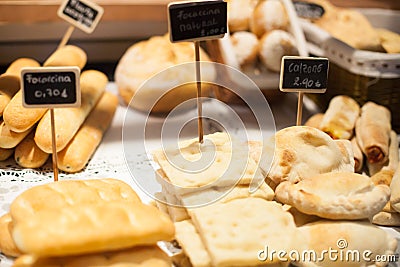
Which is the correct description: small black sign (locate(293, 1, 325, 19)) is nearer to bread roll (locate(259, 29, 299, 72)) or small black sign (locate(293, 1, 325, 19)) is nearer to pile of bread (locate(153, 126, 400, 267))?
bread roll (locate(259, 29, 299, 72))

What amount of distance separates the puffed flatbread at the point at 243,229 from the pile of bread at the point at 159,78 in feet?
3.17

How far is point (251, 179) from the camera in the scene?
1397mm

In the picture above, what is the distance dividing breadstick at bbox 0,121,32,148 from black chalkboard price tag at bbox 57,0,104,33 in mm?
602

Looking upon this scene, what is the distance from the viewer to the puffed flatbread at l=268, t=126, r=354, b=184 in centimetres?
144

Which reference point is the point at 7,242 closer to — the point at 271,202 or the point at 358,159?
the point at 271,202

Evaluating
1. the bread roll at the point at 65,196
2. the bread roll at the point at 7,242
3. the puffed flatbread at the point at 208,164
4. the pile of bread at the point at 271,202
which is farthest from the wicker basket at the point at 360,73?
the bread roll at the point at 7,242

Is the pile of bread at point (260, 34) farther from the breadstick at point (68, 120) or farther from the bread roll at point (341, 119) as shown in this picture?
the breadstick at point (68, 120)

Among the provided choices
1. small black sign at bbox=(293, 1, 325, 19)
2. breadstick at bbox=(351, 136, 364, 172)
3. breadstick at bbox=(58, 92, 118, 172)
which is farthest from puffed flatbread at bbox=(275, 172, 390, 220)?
small black sign at bbox=(293, 1, 325, 19)

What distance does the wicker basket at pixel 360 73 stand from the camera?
6.63ft

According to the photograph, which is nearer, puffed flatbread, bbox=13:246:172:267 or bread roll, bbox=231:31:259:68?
puffed flatbread, bbox=13:246:172:267

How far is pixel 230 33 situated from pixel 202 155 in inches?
37.1

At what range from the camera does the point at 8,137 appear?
5.54ft

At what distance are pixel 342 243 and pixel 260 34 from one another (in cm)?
124

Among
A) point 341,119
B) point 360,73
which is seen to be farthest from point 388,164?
point 360,73
